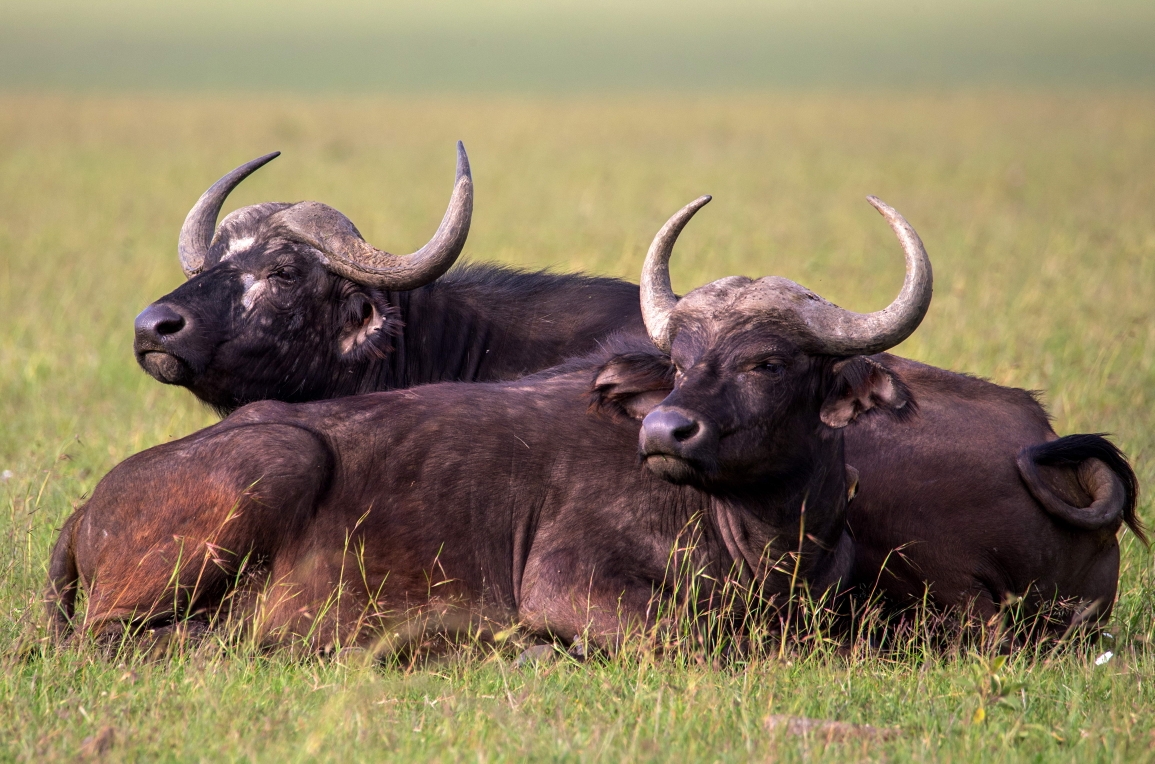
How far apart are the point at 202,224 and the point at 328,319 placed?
43.6 inches

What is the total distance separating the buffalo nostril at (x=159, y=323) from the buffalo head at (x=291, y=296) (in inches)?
2.2

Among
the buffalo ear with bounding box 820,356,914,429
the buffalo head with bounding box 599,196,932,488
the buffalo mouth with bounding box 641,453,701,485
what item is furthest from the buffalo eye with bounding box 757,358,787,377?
the buffalo mouth with bounding box 641,453,701,485

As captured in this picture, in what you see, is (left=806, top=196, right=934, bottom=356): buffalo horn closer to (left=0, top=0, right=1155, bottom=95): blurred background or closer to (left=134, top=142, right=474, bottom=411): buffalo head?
(left=134, top=142, right=474, bottom=411): buffalo head

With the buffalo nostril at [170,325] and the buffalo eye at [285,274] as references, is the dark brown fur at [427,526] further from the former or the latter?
the buffalo eye at [285,274]

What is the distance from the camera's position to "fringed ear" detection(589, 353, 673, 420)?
5.29m

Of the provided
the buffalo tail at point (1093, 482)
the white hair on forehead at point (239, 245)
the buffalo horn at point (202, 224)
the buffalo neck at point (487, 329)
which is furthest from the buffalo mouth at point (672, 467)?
the buffalo horn at point (202, 224)

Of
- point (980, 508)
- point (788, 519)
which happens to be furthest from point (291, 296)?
point (980, 508)

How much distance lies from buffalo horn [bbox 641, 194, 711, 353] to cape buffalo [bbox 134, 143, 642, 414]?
1222 mm

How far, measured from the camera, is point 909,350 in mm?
10219

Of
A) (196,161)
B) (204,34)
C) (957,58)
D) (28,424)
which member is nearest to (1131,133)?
(196,161)

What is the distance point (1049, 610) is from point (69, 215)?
16.6 meters

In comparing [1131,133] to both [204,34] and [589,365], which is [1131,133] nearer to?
[589,365]

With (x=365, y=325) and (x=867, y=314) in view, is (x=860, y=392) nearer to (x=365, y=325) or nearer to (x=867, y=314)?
(x=867, y=314)

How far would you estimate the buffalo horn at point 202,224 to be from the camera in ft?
23.1
